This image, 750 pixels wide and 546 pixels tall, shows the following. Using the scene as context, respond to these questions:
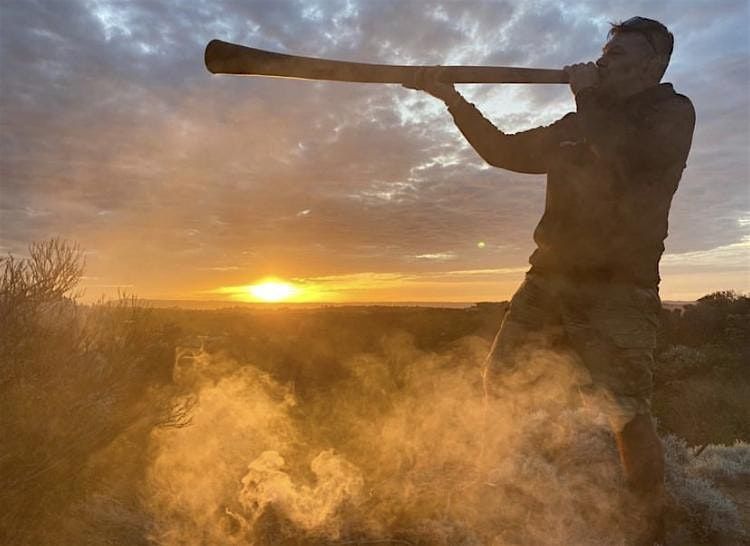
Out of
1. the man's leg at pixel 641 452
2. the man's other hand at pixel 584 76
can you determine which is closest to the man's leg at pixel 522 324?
the man's leg at pixel 641 452

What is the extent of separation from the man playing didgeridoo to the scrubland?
307mm

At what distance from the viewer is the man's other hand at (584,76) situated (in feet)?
9.67

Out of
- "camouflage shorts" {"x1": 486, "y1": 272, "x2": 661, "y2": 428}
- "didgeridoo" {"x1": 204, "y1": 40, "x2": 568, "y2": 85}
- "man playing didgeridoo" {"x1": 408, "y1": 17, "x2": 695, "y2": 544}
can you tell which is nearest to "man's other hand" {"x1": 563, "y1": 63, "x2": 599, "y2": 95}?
"man playing didgeridoo" {"x1": 408, "y1": 17, "x2": 695, "y2": 544}

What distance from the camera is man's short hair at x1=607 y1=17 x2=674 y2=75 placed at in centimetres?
277

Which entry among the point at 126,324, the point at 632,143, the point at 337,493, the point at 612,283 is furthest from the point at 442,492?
the point at 126,324

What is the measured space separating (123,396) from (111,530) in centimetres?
252

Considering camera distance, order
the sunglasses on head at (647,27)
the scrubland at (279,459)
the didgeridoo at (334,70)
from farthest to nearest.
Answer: the scrubland at (279,459) → the didgeridoo at (334,70) → the sunglasses on head at (647,27)

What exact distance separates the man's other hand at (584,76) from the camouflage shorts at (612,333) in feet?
3.39

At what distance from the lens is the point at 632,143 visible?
9.07 feet

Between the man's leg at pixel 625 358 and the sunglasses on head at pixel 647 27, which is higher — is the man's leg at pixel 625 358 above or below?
below

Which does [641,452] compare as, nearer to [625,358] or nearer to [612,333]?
[625,358]

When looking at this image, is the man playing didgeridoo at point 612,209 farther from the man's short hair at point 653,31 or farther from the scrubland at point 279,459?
the scrubland at point 279,459

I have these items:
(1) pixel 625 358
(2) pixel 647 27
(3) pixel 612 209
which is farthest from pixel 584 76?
(1) pixel 625 358

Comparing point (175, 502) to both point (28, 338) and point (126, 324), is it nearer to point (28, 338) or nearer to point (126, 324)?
point (28, 338)
